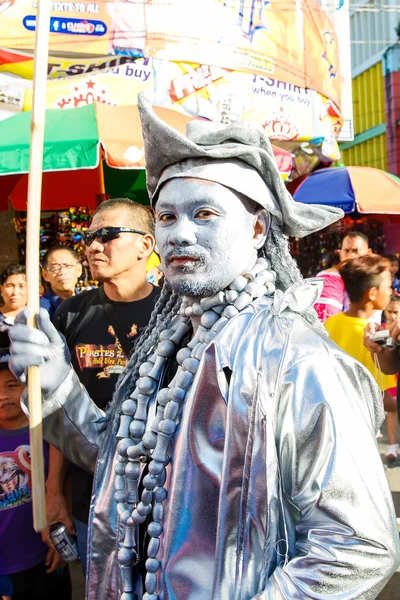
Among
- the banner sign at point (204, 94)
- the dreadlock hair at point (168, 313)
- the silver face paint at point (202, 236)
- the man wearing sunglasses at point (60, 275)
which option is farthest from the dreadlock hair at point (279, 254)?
the banner sign at point (204, 94)

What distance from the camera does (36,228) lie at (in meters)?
1.72

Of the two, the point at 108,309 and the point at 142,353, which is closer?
the point at 142,353

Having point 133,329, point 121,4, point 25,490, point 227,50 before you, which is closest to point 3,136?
point 133,329

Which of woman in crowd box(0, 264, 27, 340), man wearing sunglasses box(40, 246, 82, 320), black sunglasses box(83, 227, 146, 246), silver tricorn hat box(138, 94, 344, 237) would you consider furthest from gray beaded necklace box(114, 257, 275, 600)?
woman in crowd box(0, 264, 27, 340)

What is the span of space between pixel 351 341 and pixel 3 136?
113 inches

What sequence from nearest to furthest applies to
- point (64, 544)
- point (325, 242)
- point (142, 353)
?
point (142, 353)
point (64, 544)
point (325, 242)

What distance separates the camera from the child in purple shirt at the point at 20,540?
2.83 m

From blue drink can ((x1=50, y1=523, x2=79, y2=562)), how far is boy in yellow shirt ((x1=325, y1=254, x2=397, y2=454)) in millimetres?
2733

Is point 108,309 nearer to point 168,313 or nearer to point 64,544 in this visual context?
point 64,544

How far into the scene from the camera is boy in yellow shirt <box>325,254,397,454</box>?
15.8 ft

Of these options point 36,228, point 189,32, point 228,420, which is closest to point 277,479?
point 228,420

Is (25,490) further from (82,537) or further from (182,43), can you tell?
(182,43)

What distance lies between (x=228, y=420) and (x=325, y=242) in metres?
8.08

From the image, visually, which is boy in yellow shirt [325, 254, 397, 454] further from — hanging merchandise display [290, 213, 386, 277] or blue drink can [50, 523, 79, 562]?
hanging merchandise display [290, 213, 386, 277]
